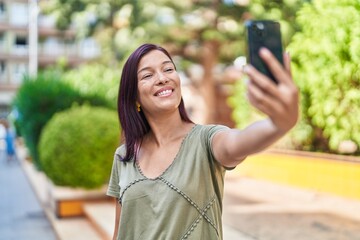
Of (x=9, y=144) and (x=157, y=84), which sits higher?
(x=157, y=84)

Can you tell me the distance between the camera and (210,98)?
20.4 metres

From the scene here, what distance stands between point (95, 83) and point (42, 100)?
2716 millimetres

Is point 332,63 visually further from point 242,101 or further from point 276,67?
point 276,67

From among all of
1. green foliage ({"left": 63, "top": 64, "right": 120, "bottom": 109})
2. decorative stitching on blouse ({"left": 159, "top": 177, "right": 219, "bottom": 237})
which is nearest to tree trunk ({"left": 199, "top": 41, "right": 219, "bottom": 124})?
green foliage ({"left": 63, "top": 64, "right": 120, "bottom": 109})

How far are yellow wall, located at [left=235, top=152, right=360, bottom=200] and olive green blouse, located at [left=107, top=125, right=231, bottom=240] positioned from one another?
24.7ft

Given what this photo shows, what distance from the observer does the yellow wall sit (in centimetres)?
872

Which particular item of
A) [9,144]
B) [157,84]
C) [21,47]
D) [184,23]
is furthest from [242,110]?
[21,47]

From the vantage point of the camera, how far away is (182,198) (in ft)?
4.98

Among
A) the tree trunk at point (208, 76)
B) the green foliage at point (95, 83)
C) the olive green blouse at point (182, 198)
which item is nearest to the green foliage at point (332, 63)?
the green foliage at point (95, 83)

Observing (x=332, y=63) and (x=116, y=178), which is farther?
(x=332, y=63)

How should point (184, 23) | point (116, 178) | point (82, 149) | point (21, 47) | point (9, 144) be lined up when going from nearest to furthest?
point (116, 178) < point (82, 149) < point (184, 23) < point (9, 144) < point (21, 47)

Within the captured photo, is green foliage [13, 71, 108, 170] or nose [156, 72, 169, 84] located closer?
nose [156, 72, 169, 84]

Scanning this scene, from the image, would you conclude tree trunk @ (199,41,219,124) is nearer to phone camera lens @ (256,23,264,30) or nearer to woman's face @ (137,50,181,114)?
woman's face @ (137,50,181,114)

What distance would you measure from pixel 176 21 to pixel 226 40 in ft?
5.91
